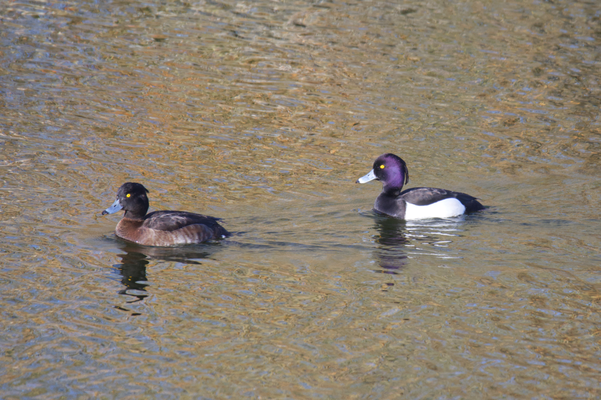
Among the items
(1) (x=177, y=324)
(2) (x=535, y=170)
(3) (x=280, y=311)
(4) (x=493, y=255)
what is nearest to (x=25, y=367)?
(1) (x=177, y=324)

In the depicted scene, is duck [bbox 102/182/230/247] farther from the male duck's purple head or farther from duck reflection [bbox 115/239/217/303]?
the male duck's purple head

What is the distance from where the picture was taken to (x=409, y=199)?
11.3 m

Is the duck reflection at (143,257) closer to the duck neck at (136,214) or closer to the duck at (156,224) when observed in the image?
the duck at (156,224)

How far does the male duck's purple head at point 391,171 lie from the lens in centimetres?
1138

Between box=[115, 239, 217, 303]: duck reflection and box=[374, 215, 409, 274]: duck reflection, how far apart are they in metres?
2.09

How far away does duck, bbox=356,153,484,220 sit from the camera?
10.9m

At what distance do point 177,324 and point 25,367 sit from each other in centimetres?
145

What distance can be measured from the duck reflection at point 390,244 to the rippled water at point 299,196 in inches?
2.2

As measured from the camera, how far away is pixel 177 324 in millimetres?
7410

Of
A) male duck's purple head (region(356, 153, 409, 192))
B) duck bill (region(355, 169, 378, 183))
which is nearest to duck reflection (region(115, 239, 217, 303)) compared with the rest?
duck bill (region(355, 169, 378, 183))

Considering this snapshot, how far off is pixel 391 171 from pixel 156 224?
12.1 ft

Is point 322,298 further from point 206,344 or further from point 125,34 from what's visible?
point 125,34

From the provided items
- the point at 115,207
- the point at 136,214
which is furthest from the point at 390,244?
the point at 115,207

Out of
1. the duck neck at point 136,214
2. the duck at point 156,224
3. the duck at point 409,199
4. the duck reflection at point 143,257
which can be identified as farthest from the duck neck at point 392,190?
the duck neck at point 136,214
